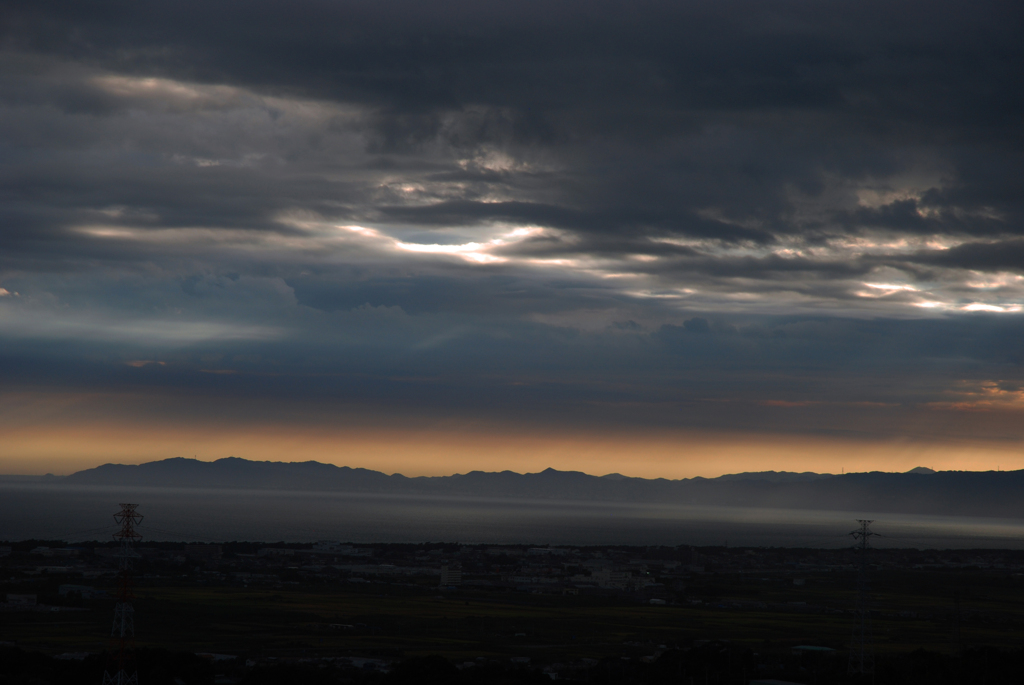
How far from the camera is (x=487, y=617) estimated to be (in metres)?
73.8

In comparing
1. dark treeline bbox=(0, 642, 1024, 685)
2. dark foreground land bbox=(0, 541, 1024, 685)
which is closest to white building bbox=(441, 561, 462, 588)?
dark foreground land bbox=(0, 541, 1024, 685)

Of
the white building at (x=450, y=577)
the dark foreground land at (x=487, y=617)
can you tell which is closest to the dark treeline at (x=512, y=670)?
the dark foreground land at (x=487, y=617)

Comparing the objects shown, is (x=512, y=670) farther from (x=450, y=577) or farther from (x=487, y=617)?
(x=450, y=577)

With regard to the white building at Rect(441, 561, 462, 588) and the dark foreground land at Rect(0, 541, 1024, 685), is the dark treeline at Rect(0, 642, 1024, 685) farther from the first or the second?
the white building at Rect(441, 561, 462, 588)

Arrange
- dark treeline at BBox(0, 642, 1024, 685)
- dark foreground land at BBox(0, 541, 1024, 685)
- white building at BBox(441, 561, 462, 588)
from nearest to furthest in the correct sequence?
1. dark treeline at BBox(0, 642, 1024, 685)
2. dark foreground land at BBox(0, 541, 1024, 685)
3. white building at BBox(441, 561, 462, 588)

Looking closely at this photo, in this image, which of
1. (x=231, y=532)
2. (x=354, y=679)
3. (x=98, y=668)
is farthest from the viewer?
(x=231, y=532)

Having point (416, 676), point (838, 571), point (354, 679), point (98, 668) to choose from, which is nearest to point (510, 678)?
point (416, 676)

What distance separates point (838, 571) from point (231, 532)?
115508 mm

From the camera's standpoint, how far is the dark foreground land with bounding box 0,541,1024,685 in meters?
47.2

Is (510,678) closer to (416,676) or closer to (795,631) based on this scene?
(416,676)

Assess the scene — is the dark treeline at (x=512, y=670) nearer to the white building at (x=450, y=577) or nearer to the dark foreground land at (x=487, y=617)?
the dark foreground land at (x=487, y=617)

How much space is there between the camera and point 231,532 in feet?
623

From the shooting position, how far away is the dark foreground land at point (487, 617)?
1857 inches

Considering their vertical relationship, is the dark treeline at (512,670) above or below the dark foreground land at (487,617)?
above
